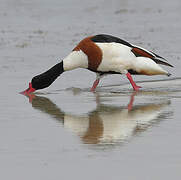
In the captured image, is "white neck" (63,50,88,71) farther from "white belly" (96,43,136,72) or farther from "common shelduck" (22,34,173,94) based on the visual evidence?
"white belly" (96,43,136,72)

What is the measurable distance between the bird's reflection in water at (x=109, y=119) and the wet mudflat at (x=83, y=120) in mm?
10

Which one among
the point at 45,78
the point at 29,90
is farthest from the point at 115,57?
the point at 29,90

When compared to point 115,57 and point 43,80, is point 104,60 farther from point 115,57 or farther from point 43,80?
point 43,80

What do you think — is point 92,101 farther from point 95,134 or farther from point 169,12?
point 169,12

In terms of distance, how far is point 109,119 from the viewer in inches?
314

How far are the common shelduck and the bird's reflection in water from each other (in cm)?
104

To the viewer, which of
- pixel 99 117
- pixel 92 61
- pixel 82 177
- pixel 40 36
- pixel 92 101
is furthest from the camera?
pixel 40 36

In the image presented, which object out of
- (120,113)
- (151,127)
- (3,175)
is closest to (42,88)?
(120,113)

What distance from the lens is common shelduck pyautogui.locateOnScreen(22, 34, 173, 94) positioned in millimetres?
10539

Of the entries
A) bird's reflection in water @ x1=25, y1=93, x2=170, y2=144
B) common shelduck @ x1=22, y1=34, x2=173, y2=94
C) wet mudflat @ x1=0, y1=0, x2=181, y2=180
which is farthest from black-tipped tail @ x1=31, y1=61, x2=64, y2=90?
bird's reflection in water @ x1=25, y1=93, x2=170, y2=144

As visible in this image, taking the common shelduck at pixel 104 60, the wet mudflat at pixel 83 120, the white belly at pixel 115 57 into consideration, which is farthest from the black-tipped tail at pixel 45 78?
the white belly at pixel 115 57

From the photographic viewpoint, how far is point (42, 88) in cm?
1092

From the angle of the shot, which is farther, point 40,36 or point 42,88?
point 40,36

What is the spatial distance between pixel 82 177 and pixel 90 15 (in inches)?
765
